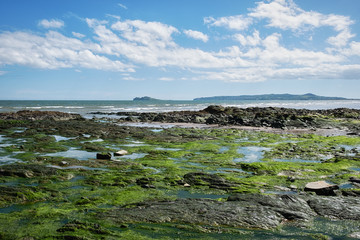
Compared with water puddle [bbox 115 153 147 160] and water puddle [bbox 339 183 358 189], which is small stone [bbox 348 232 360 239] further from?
water puddle [bbox 115 153 147 160]

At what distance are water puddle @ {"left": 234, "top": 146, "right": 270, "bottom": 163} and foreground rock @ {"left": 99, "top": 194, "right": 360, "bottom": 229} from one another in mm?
6420

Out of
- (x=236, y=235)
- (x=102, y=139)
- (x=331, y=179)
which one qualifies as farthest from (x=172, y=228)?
(x=102, y=139)

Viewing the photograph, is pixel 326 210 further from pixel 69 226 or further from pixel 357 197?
pixel 69 226

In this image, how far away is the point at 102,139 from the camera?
68.2ft

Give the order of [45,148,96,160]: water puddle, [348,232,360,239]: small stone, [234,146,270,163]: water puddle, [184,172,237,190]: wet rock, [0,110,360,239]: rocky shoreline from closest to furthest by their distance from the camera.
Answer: [348,232,360,239]: small stone < [0,110,360,239]: rocky shoreline < [184,172,237,190]: wet rock < [45,148,96,160]: water puddle < [234,146,270,163]: water puddle

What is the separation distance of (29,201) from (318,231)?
7.23 meters

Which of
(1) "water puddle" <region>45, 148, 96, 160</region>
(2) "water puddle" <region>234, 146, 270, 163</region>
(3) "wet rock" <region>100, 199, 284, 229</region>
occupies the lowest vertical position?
(2) "water puddle" <region>234, 146, 270, 163</region>

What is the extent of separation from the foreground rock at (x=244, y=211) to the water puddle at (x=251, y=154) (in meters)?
6.42

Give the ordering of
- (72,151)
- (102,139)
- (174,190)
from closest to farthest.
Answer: (174,190)
(72,151)
(102,139)

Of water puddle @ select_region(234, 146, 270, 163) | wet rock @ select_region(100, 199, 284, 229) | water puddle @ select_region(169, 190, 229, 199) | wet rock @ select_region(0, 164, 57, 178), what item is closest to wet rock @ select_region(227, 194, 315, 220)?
wet rock @ select_region(100, 199, 284, 229)

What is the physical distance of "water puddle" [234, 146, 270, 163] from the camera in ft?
46.0

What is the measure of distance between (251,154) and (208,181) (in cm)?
695

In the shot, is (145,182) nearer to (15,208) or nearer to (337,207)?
(15,208)

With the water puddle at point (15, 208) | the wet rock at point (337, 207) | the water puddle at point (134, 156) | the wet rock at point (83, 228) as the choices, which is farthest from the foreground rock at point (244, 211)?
the water puddle at point (134, 156)
